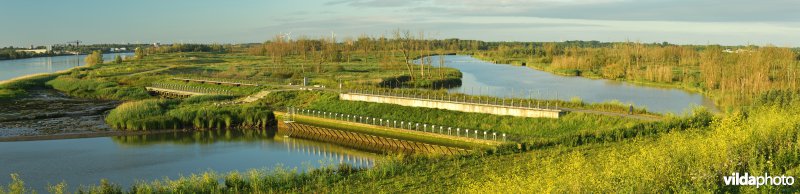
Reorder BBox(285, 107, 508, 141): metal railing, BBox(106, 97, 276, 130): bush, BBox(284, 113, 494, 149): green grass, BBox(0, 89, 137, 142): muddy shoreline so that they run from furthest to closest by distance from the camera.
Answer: BBox(106, 97, 276, 130): bush → BBox(0, 89, 137, 142): muddy shoreline → BBox(285, 107, 508, 141): metal railing → BBox(284, 113, 494, 149): green grass

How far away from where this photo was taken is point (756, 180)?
46.7 ft

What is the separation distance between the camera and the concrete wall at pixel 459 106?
129ft

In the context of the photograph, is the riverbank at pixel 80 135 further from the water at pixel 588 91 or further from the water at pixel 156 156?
the water at pixel 588 91

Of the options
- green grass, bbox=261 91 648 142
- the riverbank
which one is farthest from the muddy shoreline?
green grass, bbox=261 91 648 142

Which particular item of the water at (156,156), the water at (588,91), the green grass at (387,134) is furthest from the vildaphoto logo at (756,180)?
the water at (588,91)

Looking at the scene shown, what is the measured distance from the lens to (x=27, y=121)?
163 feet

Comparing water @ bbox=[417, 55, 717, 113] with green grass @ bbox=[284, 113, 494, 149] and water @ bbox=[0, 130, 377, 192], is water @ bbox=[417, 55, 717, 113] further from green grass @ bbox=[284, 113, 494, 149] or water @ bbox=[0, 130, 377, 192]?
water @ bbox=[0, 130, 377, 192]

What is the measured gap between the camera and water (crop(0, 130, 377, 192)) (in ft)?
99.9

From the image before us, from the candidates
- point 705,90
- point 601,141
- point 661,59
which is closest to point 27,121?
point 601,141

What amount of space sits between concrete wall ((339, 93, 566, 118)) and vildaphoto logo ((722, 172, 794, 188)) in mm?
23843

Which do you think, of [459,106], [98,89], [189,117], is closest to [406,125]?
[459,106]

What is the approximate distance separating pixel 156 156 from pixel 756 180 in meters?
29.8

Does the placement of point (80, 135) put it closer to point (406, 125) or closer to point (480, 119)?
point (406, 125)

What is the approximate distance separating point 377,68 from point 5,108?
51790mm
